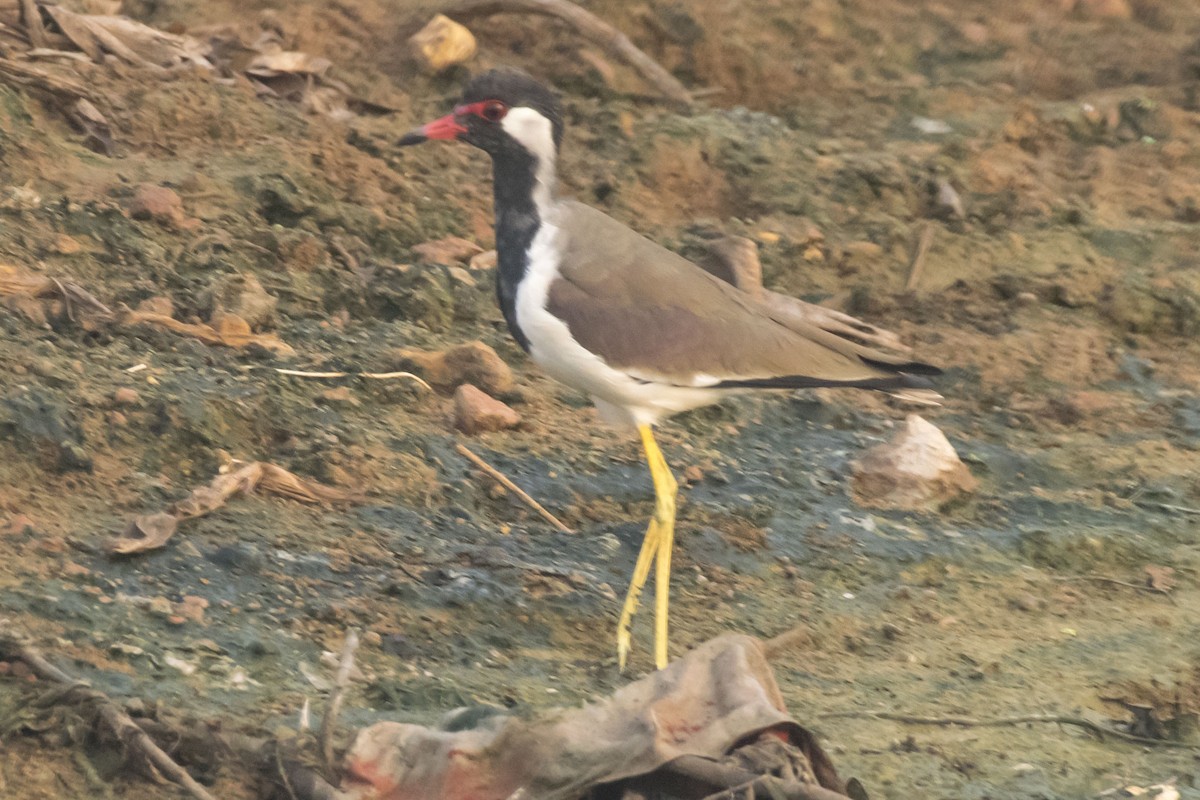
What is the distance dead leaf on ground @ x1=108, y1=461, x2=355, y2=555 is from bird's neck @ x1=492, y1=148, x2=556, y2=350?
2.44 ft

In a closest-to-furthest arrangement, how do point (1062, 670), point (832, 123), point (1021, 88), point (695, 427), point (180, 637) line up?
point (180, 637) → point (1062, 670) → point (695, 427) → point (832, 123) → point (1021, 88)

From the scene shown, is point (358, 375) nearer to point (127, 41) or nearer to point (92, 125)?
point (92, 125)

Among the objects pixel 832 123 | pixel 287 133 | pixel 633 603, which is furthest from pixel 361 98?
pixel 633 603

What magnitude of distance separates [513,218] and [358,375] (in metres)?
0.99

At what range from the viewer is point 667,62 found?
8562mm

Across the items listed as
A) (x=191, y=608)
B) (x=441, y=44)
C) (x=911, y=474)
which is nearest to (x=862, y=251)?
(x=911, y=474)

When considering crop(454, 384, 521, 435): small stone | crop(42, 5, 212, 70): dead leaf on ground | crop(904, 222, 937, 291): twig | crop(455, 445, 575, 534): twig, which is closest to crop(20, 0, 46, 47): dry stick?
crop(42, 5, 212, 70): dead leaf on ground

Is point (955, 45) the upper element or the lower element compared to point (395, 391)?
upper

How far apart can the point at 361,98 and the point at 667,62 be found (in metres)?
1.76

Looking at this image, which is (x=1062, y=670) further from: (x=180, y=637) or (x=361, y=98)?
(x=361, y=98)

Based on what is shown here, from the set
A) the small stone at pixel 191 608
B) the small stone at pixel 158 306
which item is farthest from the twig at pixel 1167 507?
the small stone at pixel 158 306

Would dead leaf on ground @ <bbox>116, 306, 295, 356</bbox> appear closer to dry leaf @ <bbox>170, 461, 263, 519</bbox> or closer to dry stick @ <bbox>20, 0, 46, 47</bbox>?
dry leaf @ <bbox>170, 461, 263, 519</bbox>

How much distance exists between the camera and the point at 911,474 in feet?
17.9

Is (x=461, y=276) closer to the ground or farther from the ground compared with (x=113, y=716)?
closer to the ground
